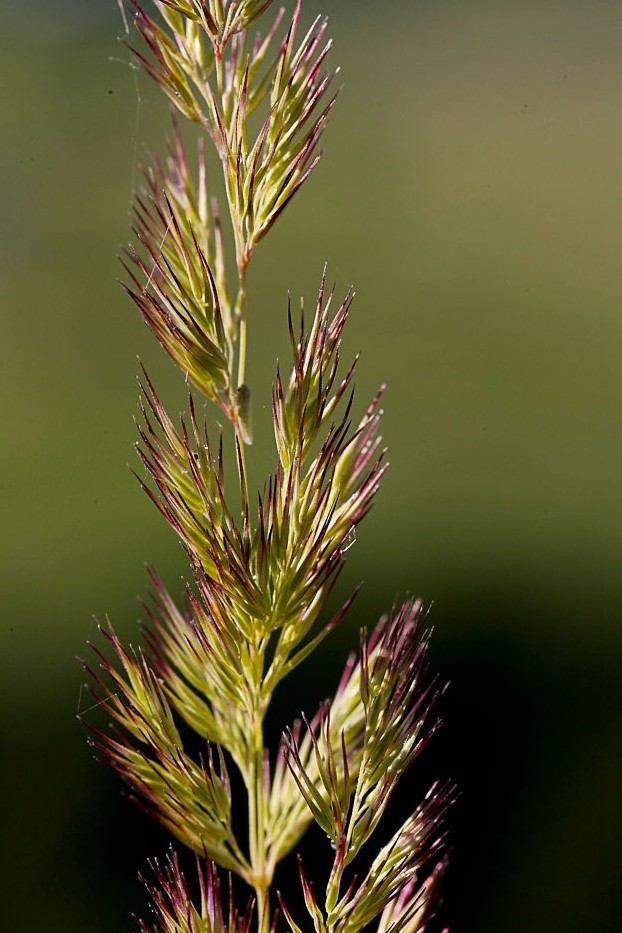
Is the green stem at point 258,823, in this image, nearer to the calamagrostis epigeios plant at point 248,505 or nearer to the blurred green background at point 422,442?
the calamagrostis epigeios plant at point 248,505

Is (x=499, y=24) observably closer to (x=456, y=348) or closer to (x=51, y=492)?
(x=456, y=348)

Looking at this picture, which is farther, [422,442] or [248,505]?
[422,442]

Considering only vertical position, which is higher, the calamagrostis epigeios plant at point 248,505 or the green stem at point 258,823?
the calamagrostis epigeios plant at point 248,505

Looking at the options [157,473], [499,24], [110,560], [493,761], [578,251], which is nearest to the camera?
[157,473]

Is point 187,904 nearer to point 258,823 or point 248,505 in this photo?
point 258,823

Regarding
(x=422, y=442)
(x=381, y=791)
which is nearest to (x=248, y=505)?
(x=381, y=791)

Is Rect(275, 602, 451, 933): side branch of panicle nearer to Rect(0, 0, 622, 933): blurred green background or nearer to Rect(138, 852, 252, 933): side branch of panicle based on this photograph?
Rect(138, 852, 252, 933): side branch of panicle

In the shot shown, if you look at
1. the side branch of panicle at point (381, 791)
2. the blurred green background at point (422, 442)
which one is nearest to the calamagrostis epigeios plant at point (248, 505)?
the side branch of panicle at point (381, 791)

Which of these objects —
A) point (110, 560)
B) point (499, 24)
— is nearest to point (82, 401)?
point (110, 560)
